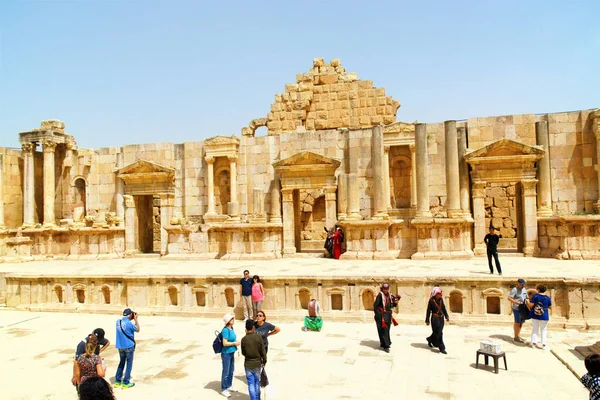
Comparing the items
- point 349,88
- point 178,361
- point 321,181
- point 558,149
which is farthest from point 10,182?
point 558,149

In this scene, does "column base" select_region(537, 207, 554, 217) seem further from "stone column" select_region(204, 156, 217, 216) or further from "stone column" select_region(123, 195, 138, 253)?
"stone column" select_region(123, 195, 138, 253)

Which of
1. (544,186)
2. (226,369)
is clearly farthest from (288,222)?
(226,369)

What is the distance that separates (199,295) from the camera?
45.0ft

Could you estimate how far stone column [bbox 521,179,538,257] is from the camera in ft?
59.2

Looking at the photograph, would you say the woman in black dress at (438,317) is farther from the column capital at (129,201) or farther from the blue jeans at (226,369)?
the column capital at (129,201)

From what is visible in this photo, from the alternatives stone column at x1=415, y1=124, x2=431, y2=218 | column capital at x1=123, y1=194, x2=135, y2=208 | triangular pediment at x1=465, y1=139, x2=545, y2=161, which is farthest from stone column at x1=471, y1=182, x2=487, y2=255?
column capital at x1=123, y1=194, x2=135, y2=208

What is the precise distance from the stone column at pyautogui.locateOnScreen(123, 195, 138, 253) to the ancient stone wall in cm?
802

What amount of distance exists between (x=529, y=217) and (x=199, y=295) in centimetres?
1246

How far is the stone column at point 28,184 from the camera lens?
24.2m

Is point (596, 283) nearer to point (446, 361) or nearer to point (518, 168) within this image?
point (446, 361)

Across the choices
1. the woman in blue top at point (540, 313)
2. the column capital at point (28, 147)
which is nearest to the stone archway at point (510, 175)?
the woman in blue top at point (540, 313)

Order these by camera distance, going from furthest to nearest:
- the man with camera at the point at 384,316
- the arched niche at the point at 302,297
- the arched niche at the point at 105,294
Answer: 1. the arched niche at the point at 105,294
2. the arched niche at the point at 302,297
3. the man with camera at the point at 384,316

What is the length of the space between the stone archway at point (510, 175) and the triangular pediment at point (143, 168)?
13.3 metres

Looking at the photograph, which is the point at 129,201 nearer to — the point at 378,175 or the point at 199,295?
the point at 199,295
